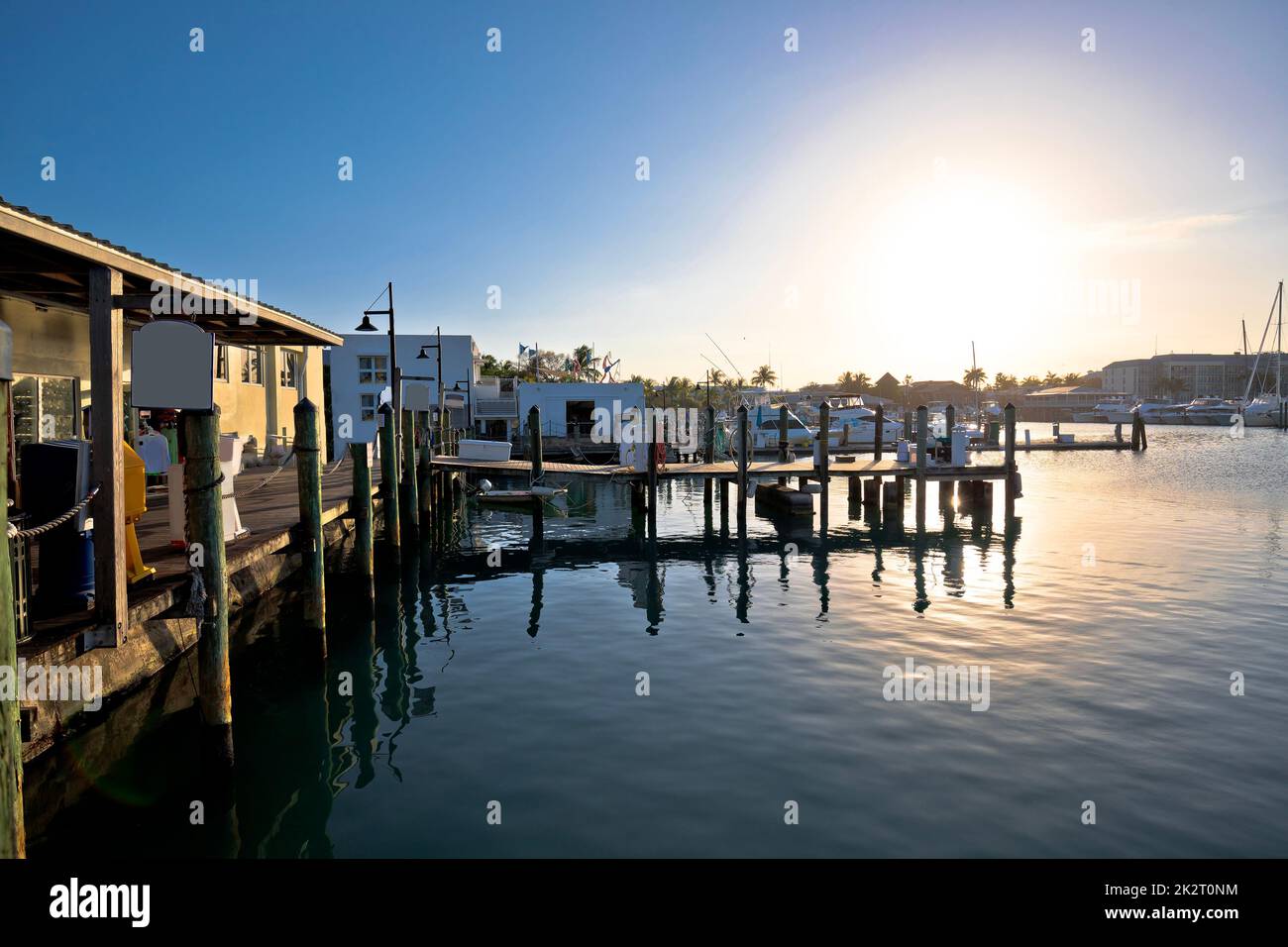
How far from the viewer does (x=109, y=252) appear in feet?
23.7

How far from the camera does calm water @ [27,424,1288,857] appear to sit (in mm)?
6754

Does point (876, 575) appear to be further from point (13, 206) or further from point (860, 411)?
point (860, 411)

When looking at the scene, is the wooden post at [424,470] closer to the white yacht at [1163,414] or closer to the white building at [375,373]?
the white building at [375,373]

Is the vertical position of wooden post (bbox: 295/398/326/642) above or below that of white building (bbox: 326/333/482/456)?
below

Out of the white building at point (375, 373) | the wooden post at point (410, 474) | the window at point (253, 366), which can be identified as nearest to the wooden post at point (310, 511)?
the wooden post at point (410, 474)

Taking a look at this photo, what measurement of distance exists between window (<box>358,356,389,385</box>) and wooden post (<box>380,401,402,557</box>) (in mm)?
32672

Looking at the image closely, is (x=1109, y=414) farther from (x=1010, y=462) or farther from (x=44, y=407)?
(x=44, y=407)

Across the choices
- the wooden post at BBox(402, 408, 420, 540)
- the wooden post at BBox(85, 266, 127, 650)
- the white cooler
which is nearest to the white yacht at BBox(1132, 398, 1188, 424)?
the wooden post at BBox(402, 408, 420, 540)

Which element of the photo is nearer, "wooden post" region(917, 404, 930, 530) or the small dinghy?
"wooden post" region(917, 404, 930, 530)

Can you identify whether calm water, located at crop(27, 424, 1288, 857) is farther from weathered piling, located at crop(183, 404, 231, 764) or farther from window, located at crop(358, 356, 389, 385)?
window, located at crop(358, 356, 389, 385)

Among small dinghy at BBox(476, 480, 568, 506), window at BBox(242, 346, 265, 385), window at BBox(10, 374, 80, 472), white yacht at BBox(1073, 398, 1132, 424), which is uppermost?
white yacht at BBox(1073, 398, 1132, 424)

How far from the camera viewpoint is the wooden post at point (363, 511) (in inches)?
588

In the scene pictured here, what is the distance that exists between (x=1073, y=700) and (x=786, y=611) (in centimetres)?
545
